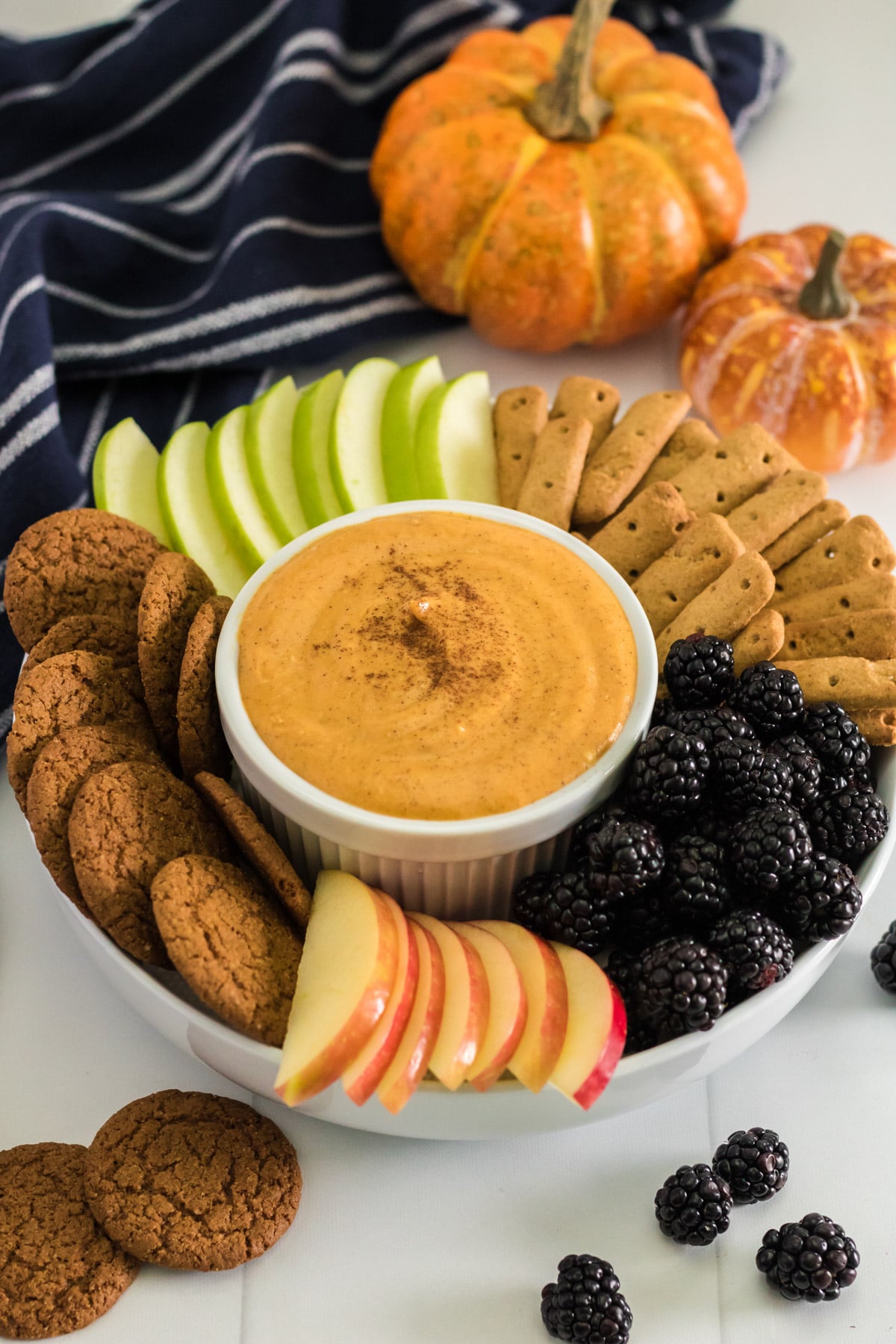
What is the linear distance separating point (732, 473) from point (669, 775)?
967 millimetres

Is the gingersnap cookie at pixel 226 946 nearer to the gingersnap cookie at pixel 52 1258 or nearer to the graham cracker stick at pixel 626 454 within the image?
the gingersnap cookie at pixel 52 1258

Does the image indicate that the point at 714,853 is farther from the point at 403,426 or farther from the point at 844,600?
the point at 403,426

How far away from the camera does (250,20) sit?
13.0ft

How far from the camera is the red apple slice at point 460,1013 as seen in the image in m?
2.02

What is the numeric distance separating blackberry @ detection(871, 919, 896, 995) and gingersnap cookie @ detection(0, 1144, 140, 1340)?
1470 mm

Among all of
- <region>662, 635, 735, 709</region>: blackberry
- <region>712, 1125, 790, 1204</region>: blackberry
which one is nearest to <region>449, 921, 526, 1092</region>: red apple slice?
<region>712, 1125, 790, 1204</region>: blackberry

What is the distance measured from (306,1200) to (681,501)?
1.61m

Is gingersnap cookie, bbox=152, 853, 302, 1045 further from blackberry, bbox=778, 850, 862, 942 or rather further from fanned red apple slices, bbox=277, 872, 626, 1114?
blackberry, bbox=778, 850, 862, 942

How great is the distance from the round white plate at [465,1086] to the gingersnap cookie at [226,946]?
2.6 inches

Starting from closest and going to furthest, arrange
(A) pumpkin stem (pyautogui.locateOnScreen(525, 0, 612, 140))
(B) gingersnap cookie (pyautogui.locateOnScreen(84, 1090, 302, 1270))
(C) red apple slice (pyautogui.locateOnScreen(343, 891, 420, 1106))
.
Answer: (C) red apple slice (pyautogui.locateOnScreen(343, 891, 420, 1106)) → (B) gingersnap cookie (pyautogui.locateOnScreen(84, 1090, 302, 1270)) → (A) pumpkin stem (pyautogui.locateOnScreen(525, 0, 612, 140))

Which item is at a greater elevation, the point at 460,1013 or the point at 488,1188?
the point at 460,1013

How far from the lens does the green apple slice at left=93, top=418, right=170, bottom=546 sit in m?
3.04

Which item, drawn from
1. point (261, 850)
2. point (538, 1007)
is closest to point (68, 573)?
point (261, 850)

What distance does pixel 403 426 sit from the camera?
10.4 ft
